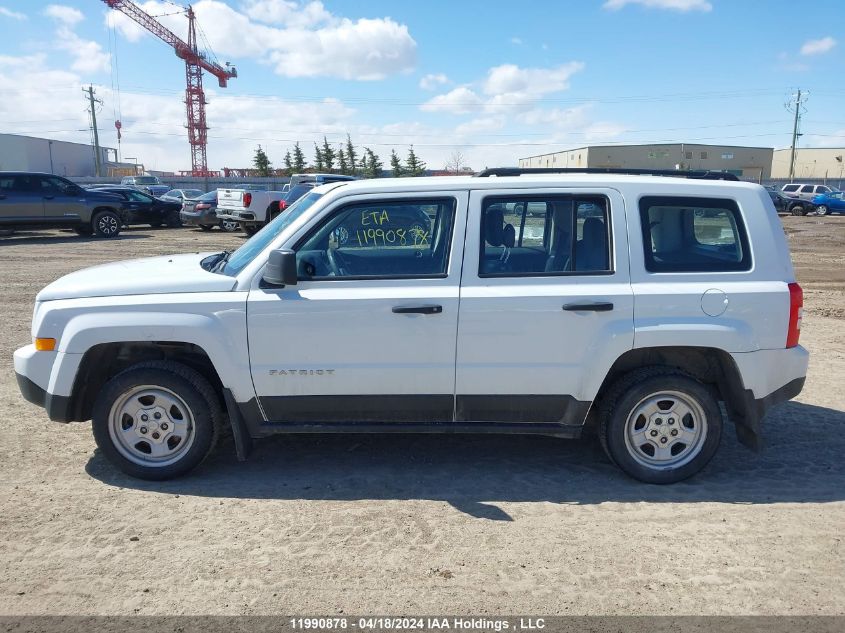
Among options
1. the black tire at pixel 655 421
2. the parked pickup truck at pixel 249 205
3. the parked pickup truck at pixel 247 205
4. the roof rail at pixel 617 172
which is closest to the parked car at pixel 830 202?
the parked pickup truck at pixel 249 205

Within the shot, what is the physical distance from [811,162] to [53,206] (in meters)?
105

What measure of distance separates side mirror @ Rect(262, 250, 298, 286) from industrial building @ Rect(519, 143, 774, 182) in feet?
255

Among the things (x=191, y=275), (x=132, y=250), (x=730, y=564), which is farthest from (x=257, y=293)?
(x=132, y=250)

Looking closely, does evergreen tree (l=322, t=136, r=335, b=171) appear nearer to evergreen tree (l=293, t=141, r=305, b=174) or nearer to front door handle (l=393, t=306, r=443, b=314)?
evergreen tree (l=293, t=141, r=305, b=174)

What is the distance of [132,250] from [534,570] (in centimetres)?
1652

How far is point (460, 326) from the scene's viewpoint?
13.3 feet

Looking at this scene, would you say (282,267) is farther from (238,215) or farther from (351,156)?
(351,156)

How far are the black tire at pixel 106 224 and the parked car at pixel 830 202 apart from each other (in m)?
36.5

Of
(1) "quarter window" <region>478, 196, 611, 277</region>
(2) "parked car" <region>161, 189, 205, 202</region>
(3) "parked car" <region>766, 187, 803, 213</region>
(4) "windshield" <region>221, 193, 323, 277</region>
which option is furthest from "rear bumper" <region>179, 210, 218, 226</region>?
(3) "parked car" <region>766, 187, 803, 213</region>

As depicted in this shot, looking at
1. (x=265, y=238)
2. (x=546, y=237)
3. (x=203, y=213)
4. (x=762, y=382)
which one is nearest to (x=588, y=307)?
(x=546, y=237)

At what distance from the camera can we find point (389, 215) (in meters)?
4.30

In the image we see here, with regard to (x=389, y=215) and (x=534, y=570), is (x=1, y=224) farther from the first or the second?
(x=534, y=570)

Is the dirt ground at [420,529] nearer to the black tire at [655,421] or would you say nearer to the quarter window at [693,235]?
the black tire at [655,421]

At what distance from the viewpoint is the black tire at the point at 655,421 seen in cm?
418
